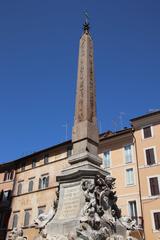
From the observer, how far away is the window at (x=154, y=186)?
20.6 m

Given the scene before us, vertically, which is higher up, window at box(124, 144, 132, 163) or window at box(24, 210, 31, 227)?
window at box(124, 144, 132, 163)

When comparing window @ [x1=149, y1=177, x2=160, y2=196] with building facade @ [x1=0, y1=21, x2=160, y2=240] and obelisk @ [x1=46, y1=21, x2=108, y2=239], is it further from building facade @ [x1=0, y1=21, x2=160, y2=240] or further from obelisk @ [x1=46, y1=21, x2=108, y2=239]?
obelisk @ [x1=46, y1=21, x2=108, y2=239]

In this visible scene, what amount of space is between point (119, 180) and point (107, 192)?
16440 mm

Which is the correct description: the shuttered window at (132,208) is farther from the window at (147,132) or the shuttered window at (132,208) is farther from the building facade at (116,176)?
the window at (147,132)

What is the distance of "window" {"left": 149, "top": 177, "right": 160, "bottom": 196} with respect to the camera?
20603 mm

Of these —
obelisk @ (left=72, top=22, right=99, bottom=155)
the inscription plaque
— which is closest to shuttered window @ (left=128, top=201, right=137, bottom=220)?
obelisk @ (left=72, top=22, right=99, bottom=155)

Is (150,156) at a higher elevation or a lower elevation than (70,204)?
higher

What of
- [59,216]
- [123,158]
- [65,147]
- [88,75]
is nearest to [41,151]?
[65,147]

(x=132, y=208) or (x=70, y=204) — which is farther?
(x=132, y=208)

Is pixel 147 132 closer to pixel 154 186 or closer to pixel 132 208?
pixel 154 186

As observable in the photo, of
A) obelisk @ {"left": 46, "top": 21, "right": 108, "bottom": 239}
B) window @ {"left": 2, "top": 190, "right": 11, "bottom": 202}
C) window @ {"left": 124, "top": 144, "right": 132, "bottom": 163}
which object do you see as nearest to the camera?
obelisk @ {"left": 46, "top": 21, "right": 108, "bottom": 239}

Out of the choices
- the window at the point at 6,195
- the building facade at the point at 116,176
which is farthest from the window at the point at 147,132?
the window at the point at 6,195

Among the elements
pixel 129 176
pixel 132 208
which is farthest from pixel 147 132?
pixel 132 208

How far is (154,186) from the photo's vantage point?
2084 centimetres
